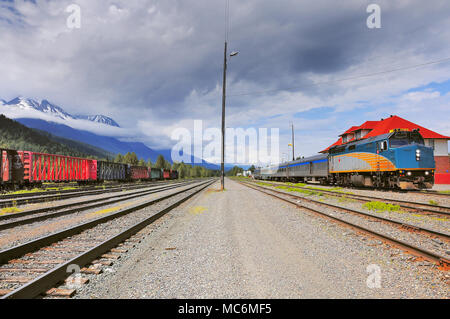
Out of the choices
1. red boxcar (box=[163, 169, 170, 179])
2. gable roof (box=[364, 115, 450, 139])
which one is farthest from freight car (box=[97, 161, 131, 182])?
gable roof (box=[364, 115, 450, 139])

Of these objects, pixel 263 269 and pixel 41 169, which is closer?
pixel 263 269

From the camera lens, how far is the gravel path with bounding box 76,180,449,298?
332 cm

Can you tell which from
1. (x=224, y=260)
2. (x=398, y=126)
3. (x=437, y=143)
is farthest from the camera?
(x=398, y=126)

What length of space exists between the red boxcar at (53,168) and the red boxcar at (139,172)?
55.2 ft

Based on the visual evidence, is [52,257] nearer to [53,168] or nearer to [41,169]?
[41,169]

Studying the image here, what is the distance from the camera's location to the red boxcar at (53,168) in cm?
2178

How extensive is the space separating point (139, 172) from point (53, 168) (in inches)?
1105

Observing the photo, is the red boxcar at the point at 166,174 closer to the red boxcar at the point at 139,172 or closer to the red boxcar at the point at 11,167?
the red boxcar at the point at 139,172

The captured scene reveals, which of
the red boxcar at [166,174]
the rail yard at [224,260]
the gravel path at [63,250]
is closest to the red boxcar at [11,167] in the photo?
the rail yard at [224,260]

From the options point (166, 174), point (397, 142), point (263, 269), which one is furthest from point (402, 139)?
point (166, 174)

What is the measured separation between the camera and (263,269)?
4125 millimetres

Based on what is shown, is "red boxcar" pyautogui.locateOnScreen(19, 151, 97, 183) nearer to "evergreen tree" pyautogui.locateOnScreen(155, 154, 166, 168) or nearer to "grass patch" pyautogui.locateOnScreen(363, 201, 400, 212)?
"grass patch" pyautogui.locateOnScreen(363, 201, 400, 212)
